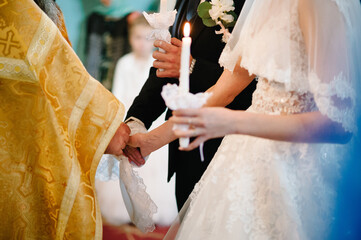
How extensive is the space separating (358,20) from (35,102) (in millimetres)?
1146

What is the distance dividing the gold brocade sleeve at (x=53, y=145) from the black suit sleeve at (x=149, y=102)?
0.37 meters

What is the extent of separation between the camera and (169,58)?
1800mm

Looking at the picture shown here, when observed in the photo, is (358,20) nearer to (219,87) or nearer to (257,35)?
(257,35)

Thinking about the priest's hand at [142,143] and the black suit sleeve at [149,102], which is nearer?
the priest's hand at [142,143]

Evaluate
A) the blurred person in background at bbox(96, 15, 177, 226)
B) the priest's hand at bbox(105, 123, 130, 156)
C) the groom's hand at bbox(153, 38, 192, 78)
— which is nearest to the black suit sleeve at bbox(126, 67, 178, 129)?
the groom's hand at bbox(153, 38, 192, 78)

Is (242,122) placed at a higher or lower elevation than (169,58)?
lower

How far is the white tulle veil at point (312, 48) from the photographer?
1.06 m

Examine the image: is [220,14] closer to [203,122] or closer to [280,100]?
[280,100]

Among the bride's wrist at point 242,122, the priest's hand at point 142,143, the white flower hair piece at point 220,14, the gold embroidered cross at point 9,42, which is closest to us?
the bride's wrist at point 242,122

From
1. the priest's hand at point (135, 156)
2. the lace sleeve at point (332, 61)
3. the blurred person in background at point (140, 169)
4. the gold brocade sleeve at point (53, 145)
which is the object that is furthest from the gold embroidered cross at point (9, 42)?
the blurred person in background at point (140, 169)

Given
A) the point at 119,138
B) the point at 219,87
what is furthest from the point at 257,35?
the point at 119,138

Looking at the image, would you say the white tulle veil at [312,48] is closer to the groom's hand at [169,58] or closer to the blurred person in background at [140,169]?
the groom's hand at [169,58]

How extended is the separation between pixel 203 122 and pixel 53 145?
76 centimetres

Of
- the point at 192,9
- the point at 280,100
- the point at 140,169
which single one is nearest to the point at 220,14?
the point at 192,9
